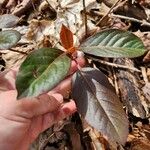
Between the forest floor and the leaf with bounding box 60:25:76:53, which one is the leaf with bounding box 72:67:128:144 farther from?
the forest floor

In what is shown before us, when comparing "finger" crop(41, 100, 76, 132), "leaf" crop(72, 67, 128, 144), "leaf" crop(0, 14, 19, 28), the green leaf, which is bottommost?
"finger" crop(41, 100, 76, 132)

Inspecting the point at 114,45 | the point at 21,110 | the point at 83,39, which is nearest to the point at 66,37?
the point at 114,45

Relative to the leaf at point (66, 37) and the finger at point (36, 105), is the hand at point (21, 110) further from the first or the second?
the leaf at point (66, 37)

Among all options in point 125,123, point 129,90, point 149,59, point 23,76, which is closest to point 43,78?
point 23,76

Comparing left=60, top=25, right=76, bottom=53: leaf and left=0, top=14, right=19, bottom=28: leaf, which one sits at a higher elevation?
left=60, top=25, right=76, bottom=53: leaf

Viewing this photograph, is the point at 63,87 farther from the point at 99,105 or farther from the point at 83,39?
the point at 83,39

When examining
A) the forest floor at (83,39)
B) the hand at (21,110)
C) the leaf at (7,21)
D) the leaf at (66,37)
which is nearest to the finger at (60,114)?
the hand at (21,110)

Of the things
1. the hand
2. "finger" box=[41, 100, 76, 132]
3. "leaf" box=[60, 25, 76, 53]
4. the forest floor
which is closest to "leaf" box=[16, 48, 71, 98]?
"leaf" box=[60, 25, 76, 53]
